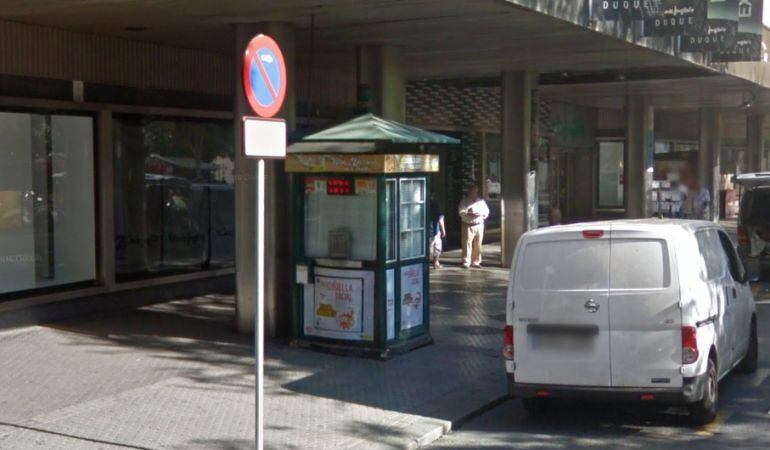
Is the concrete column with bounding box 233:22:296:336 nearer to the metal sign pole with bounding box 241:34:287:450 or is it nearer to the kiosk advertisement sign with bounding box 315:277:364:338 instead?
the kiosk advertisement sign with bounding box 315:277:364:338

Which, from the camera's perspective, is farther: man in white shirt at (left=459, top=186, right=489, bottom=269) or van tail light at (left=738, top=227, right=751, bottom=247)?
man in white shirt at (left=459, top=186, right=489, bottom=269)

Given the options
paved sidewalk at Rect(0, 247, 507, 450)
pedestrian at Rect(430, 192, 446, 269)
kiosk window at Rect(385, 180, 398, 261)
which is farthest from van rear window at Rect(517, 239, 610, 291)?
pedestrian at Rect(430, 192, 446, 269)

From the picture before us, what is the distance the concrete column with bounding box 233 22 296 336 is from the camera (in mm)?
11984

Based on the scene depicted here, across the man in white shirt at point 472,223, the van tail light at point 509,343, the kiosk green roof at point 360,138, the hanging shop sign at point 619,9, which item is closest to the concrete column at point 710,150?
the man in white shirt at point 472,223

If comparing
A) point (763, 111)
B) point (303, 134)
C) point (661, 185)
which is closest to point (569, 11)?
point (303, 134)

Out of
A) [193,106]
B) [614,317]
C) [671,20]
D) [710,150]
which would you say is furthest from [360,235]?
[710,150]

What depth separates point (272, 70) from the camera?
692 centimetres

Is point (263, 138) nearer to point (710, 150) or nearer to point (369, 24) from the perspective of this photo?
point (369, 24)

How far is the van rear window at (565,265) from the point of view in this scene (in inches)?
327

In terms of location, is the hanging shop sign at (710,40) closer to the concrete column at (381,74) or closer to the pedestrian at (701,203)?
the concrete column at (381,74)

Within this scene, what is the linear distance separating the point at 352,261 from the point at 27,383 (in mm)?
3502

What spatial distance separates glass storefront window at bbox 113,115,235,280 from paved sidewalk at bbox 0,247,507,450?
51.9 inches

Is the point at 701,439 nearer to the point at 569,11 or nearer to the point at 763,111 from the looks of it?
the point at 569,11

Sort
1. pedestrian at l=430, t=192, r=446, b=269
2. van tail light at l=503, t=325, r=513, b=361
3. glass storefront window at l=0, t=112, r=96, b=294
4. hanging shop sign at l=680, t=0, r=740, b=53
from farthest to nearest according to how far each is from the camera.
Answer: pedestrian at l=430, t=192, r=446, b=269 < hanging shop sign at l=680, t=0, r=740, b=53 < glass storefront window at l=0, t=112, r=96, b=294 < van tail light at l=503, t=325, r=513, b=361
